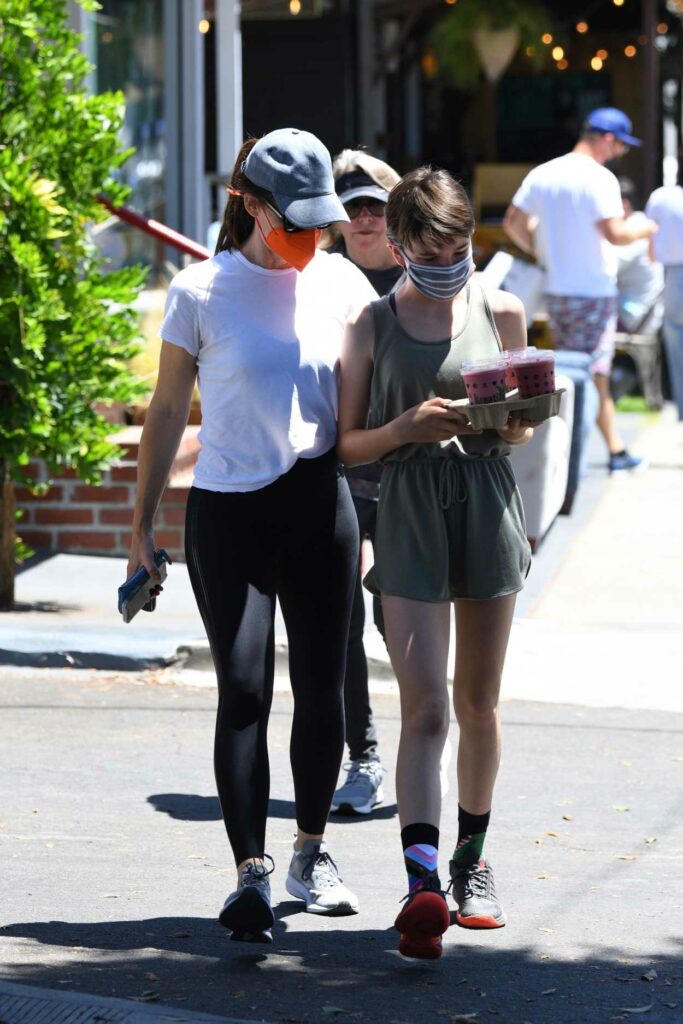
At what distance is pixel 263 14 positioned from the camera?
1692 centimetres

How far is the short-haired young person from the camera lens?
4062 mm

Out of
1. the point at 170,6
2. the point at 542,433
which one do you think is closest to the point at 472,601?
the point at 542,433

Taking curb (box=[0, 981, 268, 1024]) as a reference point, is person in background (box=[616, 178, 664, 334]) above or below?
above

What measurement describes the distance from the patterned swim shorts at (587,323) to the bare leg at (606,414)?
16 cm

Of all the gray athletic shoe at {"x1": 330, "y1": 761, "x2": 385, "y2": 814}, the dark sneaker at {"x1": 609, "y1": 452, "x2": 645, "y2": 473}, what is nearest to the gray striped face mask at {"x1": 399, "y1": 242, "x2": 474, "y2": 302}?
the gray athletic shoe at {"x1": 330, "y1": 761, "x2": 385, "y2": 814}

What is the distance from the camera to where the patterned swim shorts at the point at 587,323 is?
10469mm

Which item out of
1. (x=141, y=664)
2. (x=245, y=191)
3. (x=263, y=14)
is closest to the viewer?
(x=245, y=191)

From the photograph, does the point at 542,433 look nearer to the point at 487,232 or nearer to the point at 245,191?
the point at 245,191

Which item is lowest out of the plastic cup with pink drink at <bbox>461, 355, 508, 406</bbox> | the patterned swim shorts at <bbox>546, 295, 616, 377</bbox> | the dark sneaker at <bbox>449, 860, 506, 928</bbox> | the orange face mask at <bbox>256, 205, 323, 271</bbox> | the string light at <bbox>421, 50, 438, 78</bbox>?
the dark sneaker at <bbox>449, 860, 506, 928</bbox>

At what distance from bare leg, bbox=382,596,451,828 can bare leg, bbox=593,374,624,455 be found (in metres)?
6.78

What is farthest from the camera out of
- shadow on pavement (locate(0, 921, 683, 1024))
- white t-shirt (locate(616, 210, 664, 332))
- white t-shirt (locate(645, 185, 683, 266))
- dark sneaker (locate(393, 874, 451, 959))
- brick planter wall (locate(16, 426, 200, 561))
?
white t-shirt (locate(616, 210, 664, 332))

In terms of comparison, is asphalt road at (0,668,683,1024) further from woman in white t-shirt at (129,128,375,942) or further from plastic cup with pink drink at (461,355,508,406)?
plastic cup with pink drink at (461,355,508,406)

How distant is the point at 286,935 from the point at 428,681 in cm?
77

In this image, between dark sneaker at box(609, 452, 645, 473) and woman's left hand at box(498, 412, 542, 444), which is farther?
dark sneaker at box(609, 452, 645, 473)
